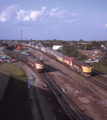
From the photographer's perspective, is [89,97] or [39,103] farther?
[89,97]

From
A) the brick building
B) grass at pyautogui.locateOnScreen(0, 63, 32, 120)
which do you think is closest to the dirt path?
grass at pyautogui.locateOnScreen(0, 63, 32, 120)

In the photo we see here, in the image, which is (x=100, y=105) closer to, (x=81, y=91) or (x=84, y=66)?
(x=81, y=91)

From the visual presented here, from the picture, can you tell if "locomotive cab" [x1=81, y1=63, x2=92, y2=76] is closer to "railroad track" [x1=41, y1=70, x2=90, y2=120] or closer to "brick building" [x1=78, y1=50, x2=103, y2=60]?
"railroad track" [x1=41, y1=70, x2=90, y2=120]

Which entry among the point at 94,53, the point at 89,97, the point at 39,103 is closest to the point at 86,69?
the point at 89,97

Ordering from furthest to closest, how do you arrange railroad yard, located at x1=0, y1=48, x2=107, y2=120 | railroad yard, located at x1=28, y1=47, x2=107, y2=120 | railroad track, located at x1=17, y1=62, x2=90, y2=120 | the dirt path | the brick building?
the brick building, railroad yard, located at x1=28, y1=47, x2=107, y2=120, railroad yard, located at x1=0, y1=48, x2=107, y2=120, the dirt path, railroad track, located at x1=17, y1=62, x2=90, y2=120

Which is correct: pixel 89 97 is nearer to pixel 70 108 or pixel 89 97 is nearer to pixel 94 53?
pixel 70 108

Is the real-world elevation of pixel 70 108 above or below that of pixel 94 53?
below

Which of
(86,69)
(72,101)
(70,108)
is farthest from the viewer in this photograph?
(86,69)

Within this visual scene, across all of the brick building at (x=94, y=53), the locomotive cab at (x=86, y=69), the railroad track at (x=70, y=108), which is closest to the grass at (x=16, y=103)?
the railroad track at (x=70, y=108)

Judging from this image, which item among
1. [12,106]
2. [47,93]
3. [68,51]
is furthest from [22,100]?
[68,51]

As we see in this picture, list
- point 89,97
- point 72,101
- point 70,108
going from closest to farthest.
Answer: point 70,108, point 72,101, point 89,97

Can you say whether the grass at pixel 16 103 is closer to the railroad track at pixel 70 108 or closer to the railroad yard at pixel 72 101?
the railroad yard at pixel 72 101
